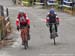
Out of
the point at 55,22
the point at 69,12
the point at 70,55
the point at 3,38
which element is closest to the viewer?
the point at 70,55

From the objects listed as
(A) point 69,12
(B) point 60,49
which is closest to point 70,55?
(B) point 60,49

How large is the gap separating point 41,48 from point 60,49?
2.91ft

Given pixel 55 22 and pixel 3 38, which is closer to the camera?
pixel 55 22

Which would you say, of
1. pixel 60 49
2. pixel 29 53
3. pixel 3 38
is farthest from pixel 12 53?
pixel 3 38

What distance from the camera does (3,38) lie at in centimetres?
1925

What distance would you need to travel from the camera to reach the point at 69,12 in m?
40.6

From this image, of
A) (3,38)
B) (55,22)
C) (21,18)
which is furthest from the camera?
(3,38)

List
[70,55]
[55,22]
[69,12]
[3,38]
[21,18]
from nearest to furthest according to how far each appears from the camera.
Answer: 1. [70,55]
2. [21,18]
3. [55,22]
4. [3,38]
5. [69,12]

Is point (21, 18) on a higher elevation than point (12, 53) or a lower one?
higher

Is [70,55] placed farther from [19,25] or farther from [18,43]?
[18,43]

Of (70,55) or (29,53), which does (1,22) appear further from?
(70,55)

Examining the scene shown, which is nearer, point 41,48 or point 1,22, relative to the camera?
point 41,48

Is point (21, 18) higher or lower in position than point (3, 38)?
higher

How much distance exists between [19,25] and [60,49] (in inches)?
79.4
